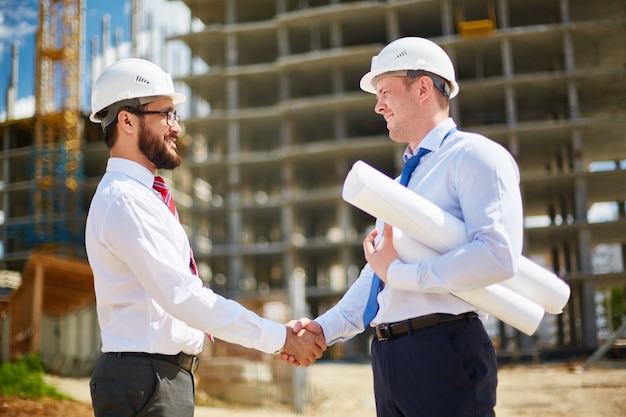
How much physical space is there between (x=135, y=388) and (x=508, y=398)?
18492 millimetres

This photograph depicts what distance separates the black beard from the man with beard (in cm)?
9

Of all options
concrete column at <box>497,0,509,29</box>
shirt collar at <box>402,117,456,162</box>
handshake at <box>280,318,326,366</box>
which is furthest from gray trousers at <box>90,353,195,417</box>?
concrete column at <box>497,0,509,29</box>

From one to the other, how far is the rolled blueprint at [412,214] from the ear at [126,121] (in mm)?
1322

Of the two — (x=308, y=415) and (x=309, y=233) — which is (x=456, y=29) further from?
(x=308, y=415)

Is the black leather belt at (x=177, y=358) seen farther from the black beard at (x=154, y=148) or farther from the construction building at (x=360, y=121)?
the construction building at (x=360, y=121)

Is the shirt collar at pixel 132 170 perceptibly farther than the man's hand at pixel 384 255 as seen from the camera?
Yes

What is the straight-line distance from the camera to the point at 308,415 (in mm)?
18031

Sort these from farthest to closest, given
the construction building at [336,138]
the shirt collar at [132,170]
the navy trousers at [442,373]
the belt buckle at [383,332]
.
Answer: the construction building at [336,138], the shirt collar at [132,170], the belt buckle at [383,332], the navy trousers at [442,373]

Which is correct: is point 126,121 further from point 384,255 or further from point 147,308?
point 384,255

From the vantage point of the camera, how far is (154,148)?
3.91 meters

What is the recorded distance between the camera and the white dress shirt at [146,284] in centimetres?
345

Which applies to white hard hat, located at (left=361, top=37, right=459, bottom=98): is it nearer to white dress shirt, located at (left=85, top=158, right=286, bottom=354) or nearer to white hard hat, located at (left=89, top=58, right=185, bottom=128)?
white hard hat, located at (left=89, top=58, right=185, bottom=128)

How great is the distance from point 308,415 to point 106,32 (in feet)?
132

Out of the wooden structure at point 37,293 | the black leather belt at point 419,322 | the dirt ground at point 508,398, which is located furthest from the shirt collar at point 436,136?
the wooden structure at point 37,293
